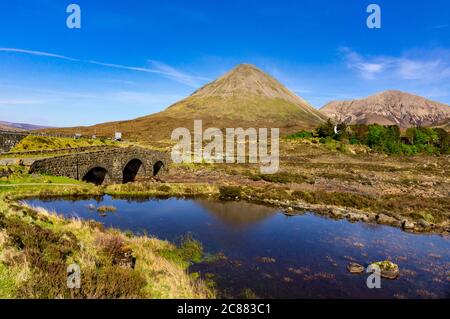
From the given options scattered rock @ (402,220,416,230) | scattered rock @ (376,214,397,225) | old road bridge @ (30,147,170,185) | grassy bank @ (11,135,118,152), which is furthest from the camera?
grassy bank @ (11,135,118,152)

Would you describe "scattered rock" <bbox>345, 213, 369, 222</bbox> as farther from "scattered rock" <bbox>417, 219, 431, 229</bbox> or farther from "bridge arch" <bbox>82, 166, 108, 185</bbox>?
"bridge arch" <bbox>82, 166, 108, 185</bbox>

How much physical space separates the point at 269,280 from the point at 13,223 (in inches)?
543

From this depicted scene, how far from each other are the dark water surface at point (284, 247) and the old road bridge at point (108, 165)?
553 centimetres

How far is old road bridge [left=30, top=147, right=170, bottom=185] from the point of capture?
3744cm

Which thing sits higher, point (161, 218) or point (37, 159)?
point (37, 159)

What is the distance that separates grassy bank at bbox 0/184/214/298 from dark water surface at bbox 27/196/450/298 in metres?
2.32

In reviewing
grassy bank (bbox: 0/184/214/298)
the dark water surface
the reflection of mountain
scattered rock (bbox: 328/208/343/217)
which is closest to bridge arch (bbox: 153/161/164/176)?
the dark water surface

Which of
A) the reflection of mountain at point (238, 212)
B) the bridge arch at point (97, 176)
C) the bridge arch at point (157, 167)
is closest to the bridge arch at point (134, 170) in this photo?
the bridge arch at point (157, 167)

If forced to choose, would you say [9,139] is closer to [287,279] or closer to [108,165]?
[108,165]

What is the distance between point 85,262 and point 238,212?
69.9ft
